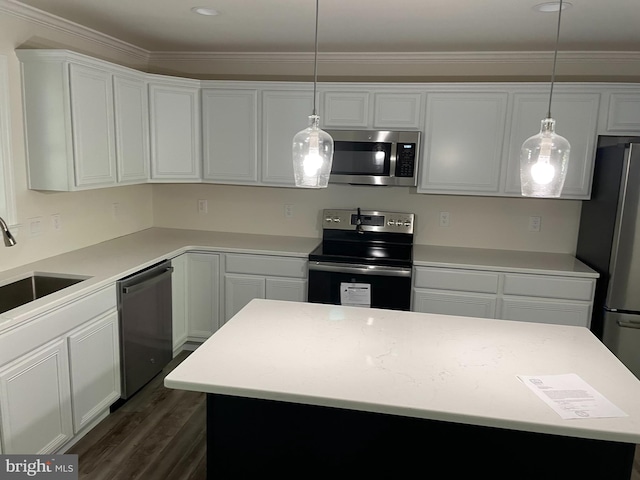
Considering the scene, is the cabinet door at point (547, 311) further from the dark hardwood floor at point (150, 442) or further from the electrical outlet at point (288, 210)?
the electrical outlet at point (288, 210)

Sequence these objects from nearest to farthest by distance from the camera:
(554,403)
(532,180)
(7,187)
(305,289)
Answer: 1. (554,403)
2. (532,180)
3. (7,187)
4. (305,289)

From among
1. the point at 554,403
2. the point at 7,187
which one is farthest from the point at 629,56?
the point at 7,187

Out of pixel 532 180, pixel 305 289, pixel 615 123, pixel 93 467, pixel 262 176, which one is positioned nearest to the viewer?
pixel 532 180

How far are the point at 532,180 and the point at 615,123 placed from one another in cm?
222

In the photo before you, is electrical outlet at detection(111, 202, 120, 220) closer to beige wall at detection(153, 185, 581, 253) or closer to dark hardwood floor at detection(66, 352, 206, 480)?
beige wall at detection(153, 185, 581, 253)

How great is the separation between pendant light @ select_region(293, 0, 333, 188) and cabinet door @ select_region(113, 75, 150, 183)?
6.32 feet

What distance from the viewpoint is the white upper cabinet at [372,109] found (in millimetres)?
3668

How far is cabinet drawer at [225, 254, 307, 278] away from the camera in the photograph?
3.67m

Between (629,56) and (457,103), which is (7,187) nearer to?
(457,103)

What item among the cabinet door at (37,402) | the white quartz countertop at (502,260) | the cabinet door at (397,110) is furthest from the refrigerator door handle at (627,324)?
the cabinet door at (37,402)

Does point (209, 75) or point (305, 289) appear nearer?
point (305, 289)

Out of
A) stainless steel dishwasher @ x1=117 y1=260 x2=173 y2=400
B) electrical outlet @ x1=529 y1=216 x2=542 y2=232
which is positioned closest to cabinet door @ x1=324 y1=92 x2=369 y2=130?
electrical outlet @ x1=529 y1=216 x2=542 y2=232

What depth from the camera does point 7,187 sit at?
9.16 ft

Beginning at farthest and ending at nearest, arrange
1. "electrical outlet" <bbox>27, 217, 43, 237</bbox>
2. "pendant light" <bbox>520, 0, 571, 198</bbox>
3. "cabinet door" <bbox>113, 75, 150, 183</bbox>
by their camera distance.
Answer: "cabinet door" <bbox>113, 75, 150, 183</bbox> → "electrical outlet" <bbox>27, 217, 43, 237</bbox> → "pendant light" <bbox>520, 0, 571, 198</bbox>
